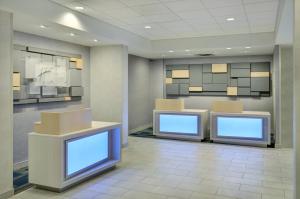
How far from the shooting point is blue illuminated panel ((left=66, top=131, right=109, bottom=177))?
439 cm

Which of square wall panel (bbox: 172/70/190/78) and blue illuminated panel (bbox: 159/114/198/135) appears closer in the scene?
blue illuminated panel (bbox: 159/114/198/135)

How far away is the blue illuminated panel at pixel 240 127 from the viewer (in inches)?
292

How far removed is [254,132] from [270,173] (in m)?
2.38

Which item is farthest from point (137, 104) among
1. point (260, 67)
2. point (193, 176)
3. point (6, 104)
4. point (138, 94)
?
point (6, 104)

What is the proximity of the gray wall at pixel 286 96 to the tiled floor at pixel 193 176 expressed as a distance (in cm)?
44

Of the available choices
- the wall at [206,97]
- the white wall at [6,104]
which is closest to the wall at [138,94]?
the wall at [206,97]

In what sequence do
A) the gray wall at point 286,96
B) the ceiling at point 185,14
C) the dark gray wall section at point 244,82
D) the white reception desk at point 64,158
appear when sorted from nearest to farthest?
the white reception desk at point 64,158 < the ceiling at point 185,14 < the gray wall at point 286,96 < the dark gray wall section at point 244,82

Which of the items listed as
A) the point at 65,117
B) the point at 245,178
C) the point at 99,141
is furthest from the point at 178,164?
the point at 65,117

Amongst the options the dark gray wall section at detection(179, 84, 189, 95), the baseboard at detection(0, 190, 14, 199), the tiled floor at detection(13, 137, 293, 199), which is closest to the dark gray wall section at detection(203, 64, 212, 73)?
the dark gray wall section at detection(179, 84, 189, 95)

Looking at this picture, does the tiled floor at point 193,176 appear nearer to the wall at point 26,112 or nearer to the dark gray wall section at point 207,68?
the wall at point 26,112

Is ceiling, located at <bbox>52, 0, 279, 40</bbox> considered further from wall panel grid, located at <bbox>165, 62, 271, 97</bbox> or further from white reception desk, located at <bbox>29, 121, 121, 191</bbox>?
wall panel grid, located at <bbox>165, 62, 271, 97</bbox>

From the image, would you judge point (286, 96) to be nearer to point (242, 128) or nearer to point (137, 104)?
point (242, 128)

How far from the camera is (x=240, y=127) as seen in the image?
24.9 ft

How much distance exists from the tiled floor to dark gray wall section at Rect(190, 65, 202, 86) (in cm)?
357
